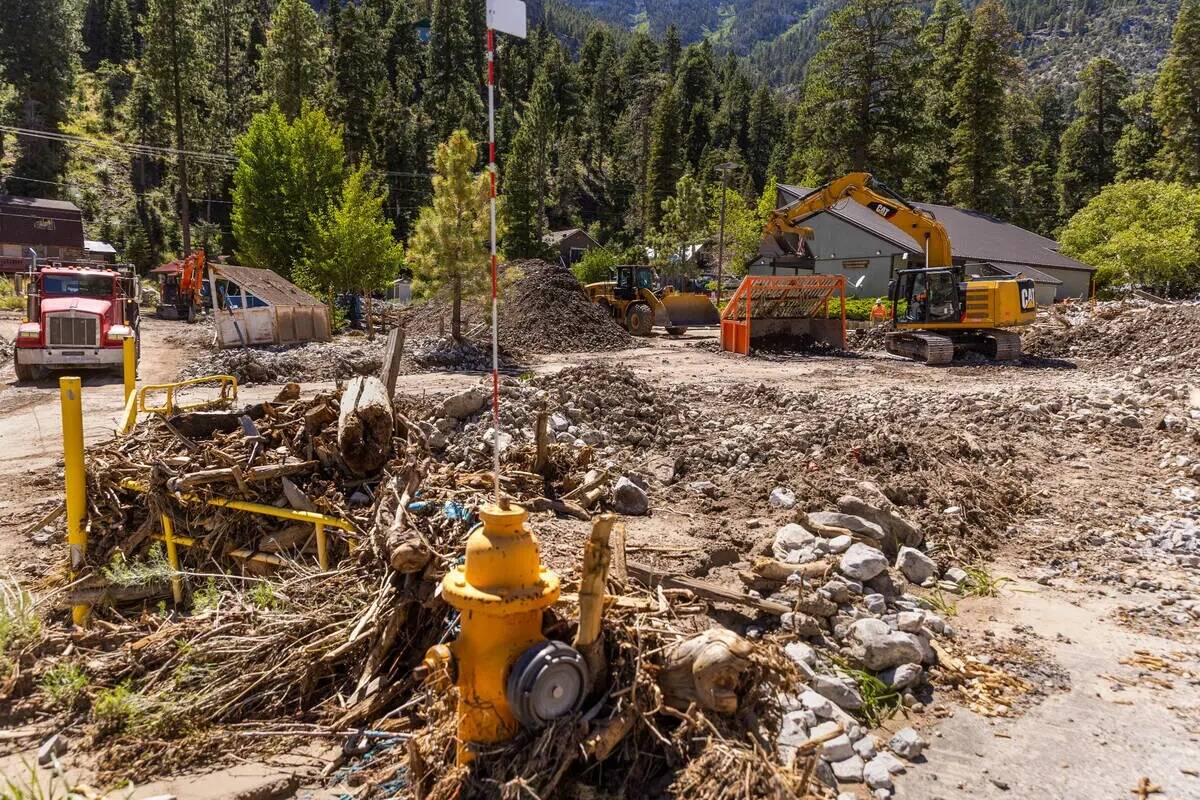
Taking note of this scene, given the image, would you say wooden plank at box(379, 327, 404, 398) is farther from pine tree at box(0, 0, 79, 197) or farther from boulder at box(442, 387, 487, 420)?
pine tree at box(0, 0, 79, 197)

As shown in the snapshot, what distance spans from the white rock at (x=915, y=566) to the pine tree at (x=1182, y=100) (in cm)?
4843

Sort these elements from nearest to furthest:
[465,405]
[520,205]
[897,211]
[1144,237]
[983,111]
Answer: [465,405]
[897,211]
[1144,237]
[983,111]
[520,205]

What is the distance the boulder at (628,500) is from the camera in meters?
7.04

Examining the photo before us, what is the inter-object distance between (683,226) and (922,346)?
2784 cm

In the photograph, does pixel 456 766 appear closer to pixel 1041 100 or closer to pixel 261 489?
pixel 261 489

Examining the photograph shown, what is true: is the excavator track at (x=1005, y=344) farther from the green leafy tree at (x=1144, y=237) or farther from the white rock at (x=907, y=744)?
the green leafy tree at (x=1144, y=237)

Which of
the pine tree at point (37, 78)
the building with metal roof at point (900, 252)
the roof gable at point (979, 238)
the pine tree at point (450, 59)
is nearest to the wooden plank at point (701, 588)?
the roof gable at point (979, 238)

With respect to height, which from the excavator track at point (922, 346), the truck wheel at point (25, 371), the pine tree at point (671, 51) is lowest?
the truck wheel at point (25, 371)

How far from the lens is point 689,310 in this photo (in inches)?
1185

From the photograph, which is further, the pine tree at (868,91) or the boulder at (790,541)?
the pine tree at (868,91)

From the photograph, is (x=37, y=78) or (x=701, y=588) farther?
(x=37, y=78)

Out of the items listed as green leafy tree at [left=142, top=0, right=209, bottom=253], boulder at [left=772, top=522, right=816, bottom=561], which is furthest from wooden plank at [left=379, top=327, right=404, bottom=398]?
green leafy tree at [left=142, top=0, right=209, bottom=253]

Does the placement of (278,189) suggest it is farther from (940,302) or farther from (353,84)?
(940,302)

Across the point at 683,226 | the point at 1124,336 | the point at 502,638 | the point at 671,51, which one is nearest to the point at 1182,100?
the point at 683,226
